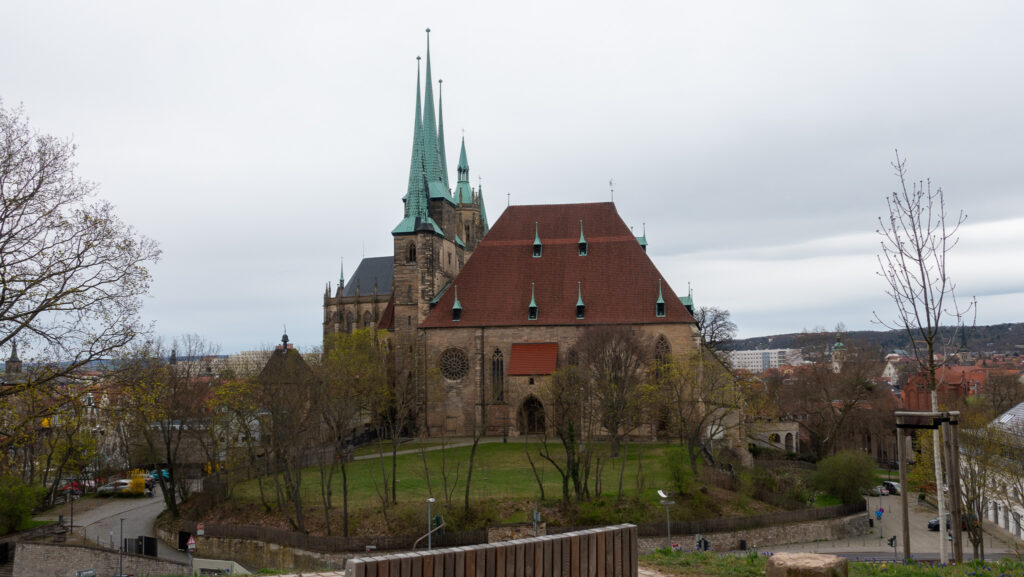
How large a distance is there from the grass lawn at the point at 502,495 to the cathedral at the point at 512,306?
7.90 m

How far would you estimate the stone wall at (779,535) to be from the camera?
32.0 metres

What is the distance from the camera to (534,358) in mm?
49875

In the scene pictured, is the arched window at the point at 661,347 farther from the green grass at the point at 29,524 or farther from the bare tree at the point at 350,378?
the green grass at the point at 29,524

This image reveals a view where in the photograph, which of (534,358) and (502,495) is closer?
(502,495)

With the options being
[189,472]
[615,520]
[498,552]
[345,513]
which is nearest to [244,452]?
[189,472]

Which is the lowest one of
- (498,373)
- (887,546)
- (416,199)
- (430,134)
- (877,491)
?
(877,491)

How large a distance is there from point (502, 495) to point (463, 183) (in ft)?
130

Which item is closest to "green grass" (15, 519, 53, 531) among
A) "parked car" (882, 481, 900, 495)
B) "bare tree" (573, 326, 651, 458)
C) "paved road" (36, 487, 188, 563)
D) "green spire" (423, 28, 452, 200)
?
"paved road" (36, 487, 188, 563)

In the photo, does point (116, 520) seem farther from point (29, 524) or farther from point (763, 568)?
point (763, 568)

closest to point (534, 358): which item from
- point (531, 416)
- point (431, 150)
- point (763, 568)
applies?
point (531, 416)

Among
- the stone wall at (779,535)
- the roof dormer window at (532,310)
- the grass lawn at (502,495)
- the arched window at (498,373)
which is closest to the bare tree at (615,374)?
the grass lawn at (502,495)

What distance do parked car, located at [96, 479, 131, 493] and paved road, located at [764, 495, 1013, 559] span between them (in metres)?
39.2

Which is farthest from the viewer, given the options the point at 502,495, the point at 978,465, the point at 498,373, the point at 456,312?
the point at 456,312

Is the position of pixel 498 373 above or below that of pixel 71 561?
above
